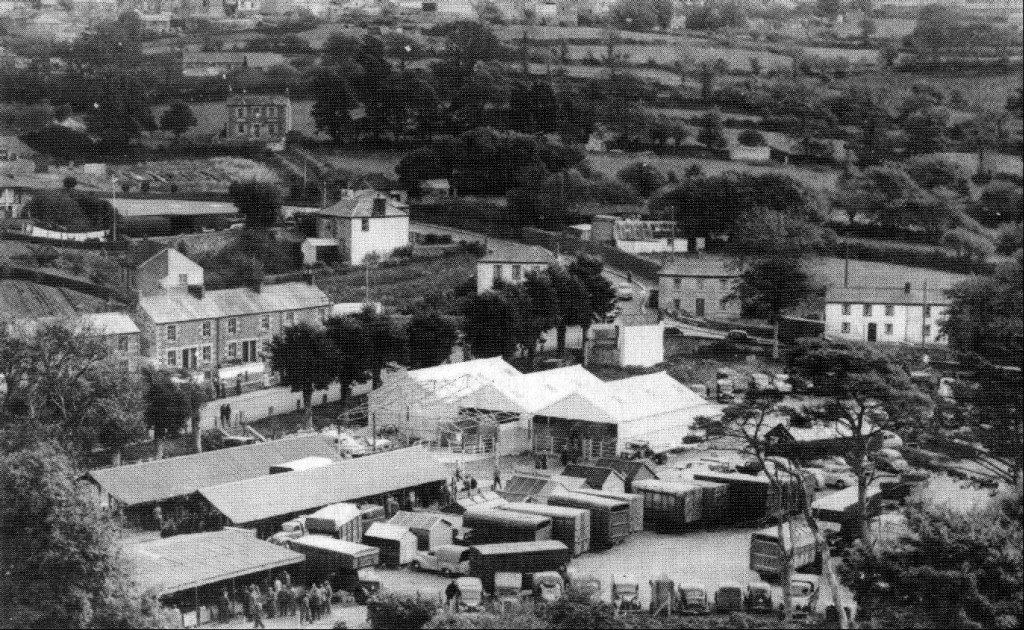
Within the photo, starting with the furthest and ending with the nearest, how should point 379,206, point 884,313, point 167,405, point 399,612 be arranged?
point 379,206, point 884,313, point 167,405, point 399,612

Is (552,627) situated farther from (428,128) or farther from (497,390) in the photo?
(428,128)

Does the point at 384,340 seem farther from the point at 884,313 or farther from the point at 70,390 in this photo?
the point at 884,313

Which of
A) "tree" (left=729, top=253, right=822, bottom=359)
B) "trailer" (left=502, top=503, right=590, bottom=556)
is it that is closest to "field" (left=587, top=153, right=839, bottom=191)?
"tree" (left=729, top=253, right=822, bottom=359)

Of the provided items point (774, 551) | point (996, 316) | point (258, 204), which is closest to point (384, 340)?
point (774, 551)

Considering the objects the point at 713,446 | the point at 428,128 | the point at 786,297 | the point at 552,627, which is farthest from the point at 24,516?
the point at 428,128

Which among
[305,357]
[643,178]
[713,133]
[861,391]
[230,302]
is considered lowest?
[305,357]

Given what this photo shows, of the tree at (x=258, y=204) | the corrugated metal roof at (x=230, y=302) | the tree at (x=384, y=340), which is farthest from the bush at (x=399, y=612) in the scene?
the tree at (x=258, y=204)
